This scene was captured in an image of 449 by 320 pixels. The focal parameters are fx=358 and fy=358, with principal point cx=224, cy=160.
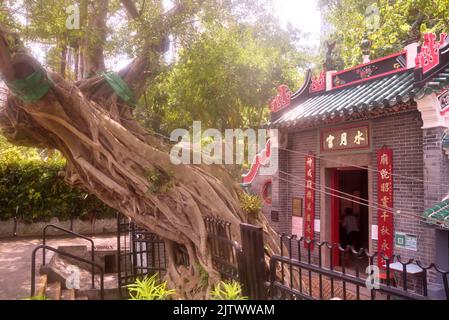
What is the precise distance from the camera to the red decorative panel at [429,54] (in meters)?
5.88

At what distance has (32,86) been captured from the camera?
5395mm

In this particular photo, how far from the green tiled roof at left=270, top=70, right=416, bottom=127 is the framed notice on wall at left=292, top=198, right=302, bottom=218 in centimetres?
193

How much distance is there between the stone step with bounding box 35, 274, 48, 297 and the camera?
582 centimetres

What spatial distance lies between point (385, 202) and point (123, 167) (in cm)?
487

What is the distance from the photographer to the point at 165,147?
6977mm

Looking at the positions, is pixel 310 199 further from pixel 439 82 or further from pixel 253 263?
pixel 253 263

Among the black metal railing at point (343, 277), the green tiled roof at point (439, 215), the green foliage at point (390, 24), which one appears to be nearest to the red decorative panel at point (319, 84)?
the green foliage at point (390, 24)

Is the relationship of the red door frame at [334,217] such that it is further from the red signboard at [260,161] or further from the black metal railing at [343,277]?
the red signboard at [260,161]

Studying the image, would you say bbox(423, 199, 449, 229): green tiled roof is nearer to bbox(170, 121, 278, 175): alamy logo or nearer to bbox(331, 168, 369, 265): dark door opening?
bbox(331, 168, 369, 265): dark door opening

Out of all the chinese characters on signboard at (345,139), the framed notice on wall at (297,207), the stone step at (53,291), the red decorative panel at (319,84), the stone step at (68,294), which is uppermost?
the red decorative panel at (319,84)

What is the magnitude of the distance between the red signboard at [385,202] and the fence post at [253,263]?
12.3ft

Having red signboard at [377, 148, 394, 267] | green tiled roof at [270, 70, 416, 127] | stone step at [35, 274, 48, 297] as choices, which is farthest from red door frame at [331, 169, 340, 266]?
stone step at [35, 274, 48, 297]

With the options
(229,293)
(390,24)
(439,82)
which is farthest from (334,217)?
(390,24)
